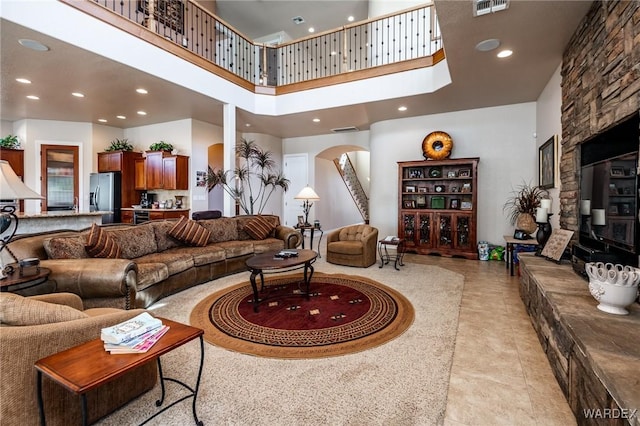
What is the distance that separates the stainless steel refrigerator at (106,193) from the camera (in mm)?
7047

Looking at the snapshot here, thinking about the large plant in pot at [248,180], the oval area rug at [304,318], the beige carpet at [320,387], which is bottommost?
the beige carpet at [320,387]

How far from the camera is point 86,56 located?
3.85 meters

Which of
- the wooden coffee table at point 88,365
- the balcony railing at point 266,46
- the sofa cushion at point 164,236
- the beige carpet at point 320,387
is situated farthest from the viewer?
the balcony railing at point 266,46

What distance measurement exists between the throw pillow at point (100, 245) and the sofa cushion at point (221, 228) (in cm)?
148

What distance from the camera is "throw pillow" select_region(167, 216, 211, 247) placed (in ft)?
14.3

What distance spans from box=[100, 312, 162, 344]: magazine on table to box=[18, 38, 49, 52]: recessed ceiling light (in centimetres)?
390

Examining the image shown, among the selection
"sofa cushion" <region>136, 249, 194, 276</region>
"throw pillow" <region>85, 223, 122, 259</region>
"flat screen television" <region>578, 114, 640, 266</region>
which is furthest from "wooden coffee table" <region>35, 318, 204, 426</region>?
"flat screen television" <region>578, 114, 640, 266</region>

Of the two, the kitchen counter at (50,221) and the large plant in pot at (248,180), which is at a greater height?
the large plant in pot at (248,180)

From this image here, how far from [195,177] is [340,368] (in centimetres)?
608

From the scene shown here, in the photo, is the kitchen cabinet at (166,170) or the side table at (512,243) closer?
the side table at (512,243)

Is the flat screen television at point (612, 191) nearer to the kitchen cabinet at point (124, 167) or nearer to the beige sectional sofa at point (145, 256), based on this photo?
the beige sectional sofa at point (145, 256)

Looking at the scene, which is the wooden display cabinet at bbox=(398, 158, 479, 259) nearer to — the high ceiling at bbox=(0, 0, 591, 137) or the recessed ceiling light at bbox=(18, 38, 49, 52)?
the high ceiling at bbox=(0, 0, 591, 137)

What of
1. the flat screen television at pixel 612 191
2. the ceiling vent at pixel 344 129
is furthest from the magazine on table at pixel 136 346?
the ceiling vent at pixel 344 129

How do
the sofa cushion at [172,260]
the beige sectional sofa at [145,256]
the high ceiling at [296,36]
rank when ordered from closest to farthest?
the beige sectional sofa at [145,256] → the high ceiling at [296,36] → the sofa cushion at [172,260]
